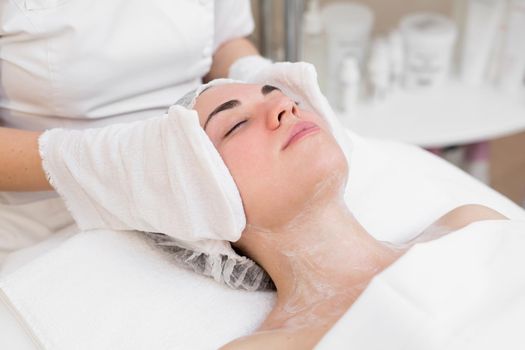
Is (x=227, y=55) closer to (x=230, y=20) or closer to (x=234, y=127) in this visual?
(x=230, y=20)

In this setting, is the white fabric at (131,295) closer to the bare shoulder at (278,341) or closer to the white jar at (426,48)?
the bare shoulder at (278,341)

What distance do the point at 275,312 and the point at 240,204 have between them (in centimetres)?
18

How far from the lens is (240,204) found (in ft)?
3.41

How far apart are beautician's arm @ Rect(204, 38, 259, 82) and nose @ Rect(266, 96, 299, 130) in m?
0.38

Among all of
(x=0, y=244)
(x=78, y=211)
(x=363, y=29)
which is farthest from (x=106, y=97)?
(x=363, y=29)

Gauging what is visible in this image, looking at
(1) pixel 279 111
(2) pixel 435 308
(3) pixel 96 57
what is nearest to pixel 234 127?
(1) pixel 279 111

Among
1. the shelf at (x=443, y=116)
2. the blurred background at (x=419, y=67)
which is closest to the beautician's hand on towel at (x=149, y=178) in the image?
the blurred background at (x=419, y=67)

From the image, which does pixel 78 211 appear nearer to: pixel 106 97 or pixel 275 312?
pixel 106 97

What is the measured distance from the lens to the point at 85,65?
3.96ft

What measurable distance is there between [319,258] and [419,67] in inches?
43.2

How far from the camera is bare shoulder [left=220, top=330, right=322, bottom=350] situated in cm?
99

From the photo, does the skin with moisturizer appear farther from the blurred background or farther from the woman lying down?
the blurred background

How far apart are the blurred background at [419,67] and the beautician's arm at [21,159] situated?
84 centimetres

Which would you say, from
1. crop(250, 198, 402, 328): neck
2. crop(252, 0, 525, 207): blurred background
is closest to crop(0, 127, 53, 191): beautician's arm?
crop(250, 198, 402, 328): neck
